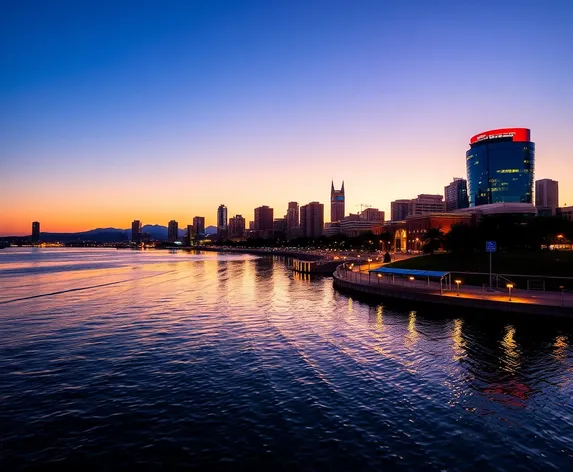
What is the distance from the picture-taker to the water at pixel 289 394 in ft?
49.7

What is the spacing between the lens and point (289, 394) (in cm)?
2084

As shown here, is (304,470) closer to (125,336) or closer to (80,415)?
(80,415)

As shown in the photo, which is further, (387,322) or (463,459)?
(387,322)

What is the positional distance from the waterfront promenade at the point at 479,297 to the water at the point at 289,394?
164cm

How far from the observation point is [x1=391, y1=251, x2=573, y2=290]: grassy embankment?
162ft

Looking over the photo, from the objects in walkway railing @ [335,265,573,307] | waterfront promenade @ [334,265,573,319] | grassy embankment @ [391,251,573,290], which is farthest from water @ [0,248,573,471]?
grassy embankment @ [391,251,573,290]

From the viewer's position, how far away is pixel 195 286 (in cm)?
7556

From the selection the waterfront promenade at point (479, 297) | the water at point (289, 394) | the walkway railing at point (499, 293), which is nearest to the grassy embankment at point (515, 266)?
the walkway railing at point (499, 293)

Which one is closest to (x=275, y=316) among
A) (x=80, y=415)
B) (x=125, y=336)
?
(x=125, y=336)

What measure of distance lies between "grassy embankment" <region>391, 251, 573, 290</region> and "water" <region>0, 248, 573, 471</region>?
1583 cm

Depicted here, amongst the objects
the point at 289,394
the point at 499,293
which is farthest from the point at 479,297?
the point at 289,394

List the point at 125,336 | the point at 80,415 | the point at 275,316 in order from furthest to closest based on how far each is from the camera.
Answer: the point at 275,316, the point at 125,336, the point at 80,415

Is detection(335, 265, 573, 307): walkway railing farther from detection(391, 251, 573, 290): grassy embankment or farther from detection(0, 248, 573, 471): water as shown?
detection(0, 248, 573, 471): water

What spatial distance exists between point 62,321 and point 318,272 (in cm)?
6879
